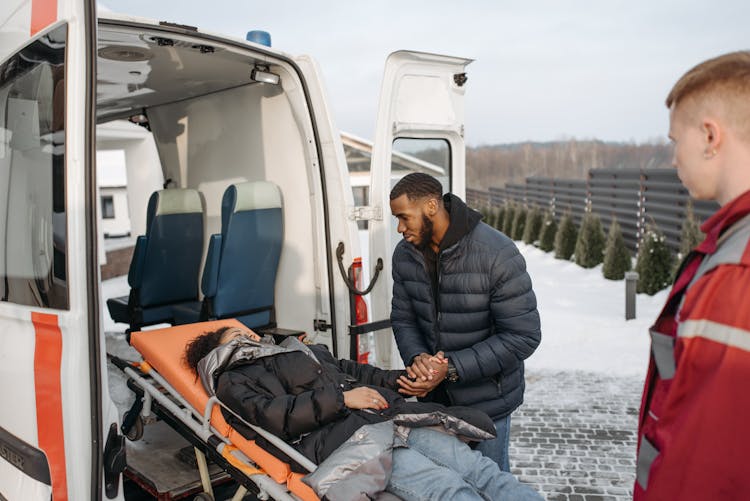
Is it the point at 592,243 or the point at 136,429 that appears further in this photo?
the point at 592,243

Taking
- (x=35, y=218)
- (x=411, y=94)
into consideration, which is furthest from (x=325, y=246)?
(x=35, y=218)

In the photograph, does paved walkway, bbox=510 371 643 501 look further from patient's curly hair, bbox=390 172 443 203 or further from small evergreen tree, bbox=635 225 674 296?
small evergreen tree, bbox=635 225 674 296

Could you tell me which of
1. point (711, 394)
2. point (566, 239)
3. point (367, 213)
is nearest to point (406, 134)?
point (367, 213)

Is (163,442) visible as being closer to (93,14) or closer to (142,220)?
(93,14)

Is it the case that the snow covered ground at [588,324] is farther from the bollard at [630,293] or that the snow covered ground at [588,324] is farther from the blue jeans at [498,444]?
the blue jeans at [498,444]

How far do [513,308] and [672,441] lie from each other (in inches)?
62.1

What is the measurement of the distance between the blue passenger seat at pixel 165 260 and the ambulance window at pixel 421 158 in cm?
244

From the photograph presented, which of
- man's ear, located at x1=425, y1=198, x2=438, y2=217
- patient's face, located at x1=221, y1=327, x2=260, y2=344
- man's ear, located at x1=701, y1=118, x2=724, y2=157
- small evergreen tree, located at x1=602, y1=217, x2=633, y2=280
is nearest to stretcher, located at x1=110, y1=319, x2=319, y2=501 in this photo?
patient's face, located at x1=221, y1=327, x2=260, y2=344

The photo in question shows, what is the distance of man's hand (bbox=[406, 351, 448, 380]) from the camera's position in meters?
2.86

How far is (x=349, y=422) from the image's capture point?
2.71 m

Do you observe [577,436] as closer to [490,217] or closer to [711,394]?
[711,394]

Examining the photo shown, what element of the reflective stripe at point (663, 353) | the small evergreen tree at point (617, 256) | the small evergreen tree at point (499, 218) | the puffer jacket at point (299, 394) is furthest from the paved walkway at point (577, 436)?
the small evergreen tree at point (499, 218)

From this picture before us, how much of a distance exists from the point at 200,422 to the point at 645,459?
2.19 metres

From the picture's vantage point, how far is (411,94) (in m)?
3.78
